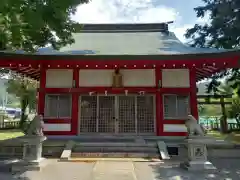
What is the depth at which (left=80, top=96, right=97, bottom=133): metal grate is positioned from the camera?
10461 millimetres

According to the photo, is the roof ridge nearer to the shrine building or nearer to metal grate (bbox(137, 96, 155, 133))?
the shrine building

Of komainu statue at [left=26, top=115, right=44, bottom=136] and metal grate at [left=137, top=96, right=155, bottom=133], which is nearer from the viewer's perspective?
komainu statue at [left=26, top=115, right=44, bottom=136]

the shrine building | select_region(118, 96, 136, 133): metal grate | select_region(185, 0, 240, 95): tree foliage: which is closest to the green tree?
select_region(185, 0, 240, 95): tree foliage

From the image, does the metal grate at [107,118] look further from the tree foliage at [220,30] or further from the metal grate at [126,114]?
the tree foliage at [220,30]

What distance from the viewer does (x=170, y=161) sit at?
24.5 ft

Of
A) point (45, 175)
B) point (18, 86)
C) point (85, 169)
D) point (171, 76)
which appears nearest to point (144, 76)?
point (171, 76)

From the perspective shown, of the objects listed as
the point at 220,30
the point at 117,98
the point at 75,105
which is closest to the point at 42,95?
the point at 75,105

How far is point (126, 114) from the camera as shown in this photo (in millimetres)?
10445

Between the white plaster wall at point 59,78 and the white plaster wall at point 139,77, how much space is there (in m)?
2.40

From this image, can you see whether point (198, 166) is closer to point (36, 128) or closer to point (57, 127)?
point (36, 128)

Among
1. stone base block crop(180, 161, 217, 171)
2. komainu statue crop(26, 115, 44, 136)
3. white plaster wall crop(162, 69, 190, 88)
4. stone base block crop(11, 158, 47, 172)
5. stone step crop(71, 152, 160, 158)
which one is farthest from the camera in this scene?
white plaster wall crop(162, 69, 190, 88)

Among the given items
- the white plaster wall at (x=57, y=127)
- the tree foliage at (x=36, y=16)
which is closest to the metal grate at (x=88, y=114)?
the white plaster wall at (x=57, y=127)

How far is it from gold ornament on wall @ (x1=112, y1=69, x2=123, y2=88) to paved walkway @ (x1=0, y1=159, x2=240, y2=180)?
12.7ft

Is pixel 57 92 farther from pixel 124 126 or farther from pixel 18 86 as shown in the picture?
pixel 18 86
